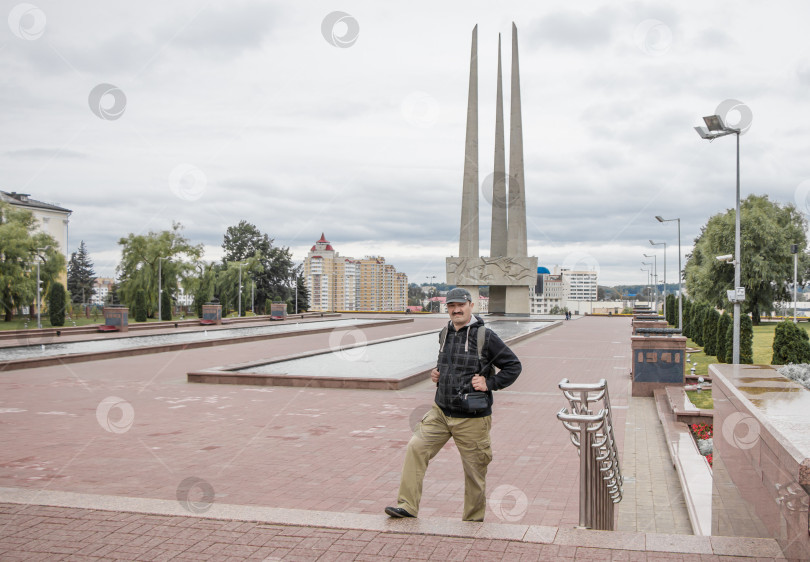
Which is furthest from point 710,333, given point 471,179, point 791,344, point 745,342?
point 471,179

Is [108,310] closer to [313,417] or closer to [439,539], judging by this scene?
[313,417]

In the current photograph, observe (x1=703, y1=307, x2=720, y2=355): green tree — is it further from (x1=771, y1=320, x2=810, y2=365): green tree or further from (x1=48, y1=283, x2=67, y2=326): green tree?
(x1=48, y1=283, x2=67, y2=326): green tree

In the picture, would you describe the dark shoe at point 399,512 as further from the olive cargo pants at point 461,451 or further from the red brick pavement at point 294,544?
the red brick pavement at point 294,544

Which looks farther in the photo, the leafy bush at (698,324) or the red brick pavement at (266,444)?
the leafy bush at (698,324)

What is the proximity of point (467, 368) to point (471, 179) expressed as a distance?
52983mm

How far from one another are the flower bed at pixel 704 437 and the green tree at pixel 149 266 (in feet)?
140

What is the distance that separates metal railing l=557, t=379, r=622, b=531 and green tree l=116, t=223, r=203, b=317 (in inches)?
1796

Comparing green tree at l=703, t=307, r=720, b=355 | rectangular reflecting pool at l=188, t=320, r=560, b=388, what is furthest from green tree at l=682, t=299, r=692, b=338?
rectangular reflecting pool at l=188, t=320, r=560, b=388

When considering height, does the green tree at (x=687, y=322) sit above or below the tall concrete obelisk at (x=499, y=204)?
below

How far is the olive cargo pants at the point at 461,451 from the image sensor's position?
14.9ft

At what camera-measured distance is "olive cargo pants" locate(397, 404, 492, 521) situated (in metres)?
4.53

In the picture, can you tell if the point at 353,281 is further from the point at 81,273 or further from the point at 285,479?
the point at 285,479

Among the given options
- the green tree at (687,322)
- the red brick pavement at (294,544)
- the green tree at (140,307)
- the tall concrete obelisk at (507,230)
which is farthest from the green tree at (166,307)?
the red brick pavement at (294,544)

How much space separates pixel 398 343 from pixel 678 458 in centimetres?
1797
